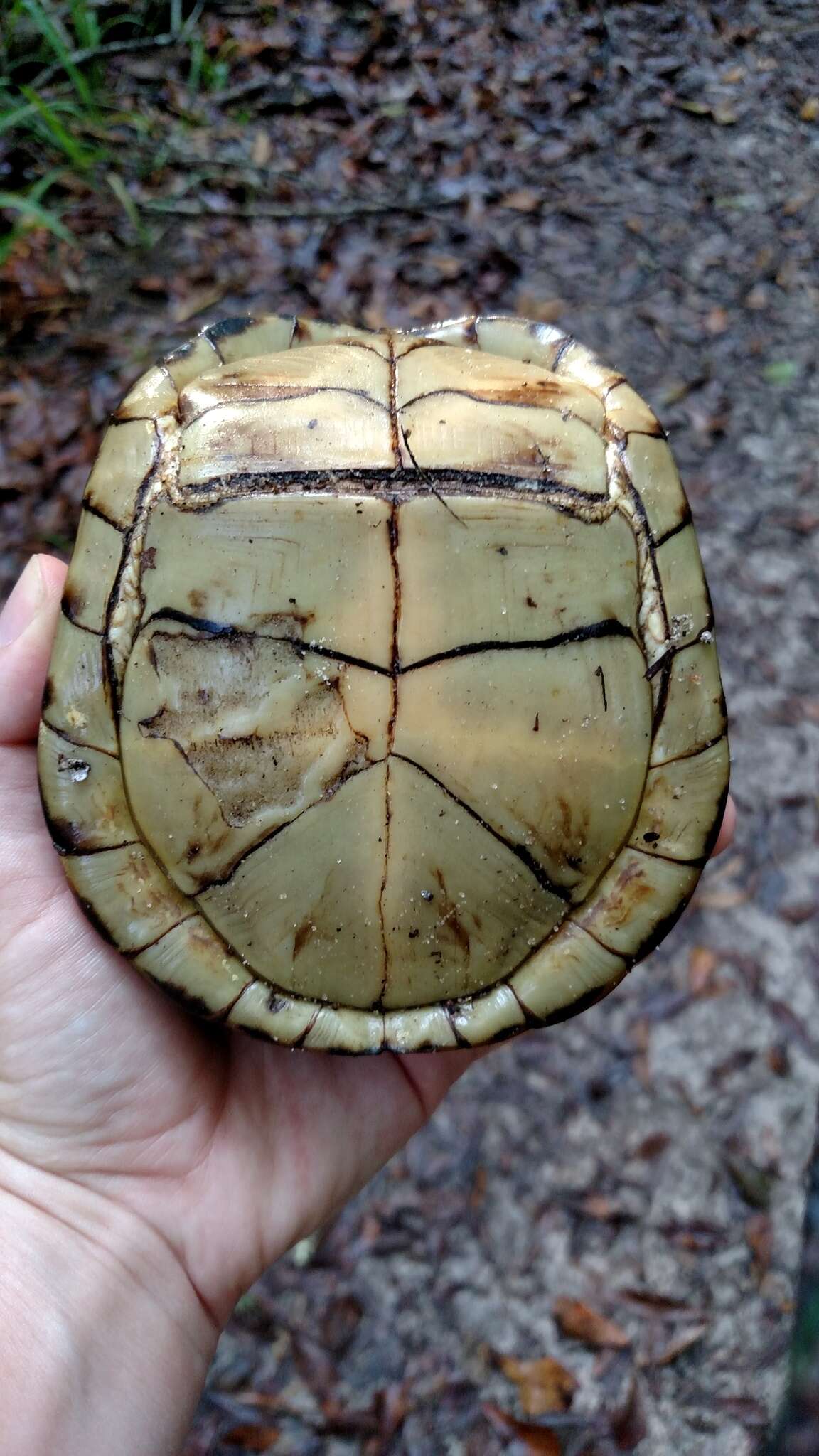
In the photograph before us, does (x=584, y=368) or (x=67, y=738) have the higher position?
(x=584, y=368)

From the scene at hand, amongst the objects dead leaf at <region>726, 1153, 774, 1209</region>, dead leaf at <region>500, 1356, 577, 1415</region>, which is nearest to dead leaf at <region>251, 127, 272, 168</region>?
dead leaf at <region>726, 1153, 774, 1209</region>

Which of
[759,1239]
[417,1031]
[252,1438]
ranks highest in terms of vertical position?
[417,1031]

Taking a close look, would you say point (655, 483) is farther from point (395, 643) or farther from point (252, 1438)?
point (252, 1438)

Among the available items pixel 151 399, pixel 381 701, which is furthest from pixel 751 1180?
pixel 151 399

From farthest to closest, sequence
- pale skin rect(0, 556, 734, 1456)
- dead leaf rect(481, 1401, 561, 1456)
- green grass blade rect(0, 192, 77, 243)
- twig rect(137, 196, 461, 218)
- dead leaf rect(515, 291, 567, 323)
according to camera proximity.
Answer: twig rect(137, 196, 461, 218) < dead leaf rect(515, 291, 567, 323) < green grass blade rect(0, 192, 77, 243) < dead leaf rect(481, 1401, 561, 1456) < pale skin rect(0, 556, 734, 1456)

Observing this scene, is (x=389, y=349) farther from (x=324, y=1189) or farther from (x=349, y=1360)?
(x=349, y=1360)

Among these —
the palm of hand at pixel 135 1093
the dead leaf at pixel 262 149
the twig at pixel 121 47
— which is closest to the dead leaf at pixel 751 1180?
the palm of hand at pixel 135 1093

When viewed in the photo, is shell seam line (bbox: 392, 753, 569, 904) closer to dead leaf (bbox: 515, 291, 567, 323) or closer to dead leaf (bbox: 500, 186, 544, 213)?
dead leaf (bbox: 515, 291, 567, 323)

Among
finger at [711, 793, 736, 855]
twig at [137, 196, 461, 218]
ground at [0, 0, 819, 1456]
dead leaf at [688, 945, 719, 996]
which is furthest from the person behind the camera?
twig at [137, 196, 461, 218]
